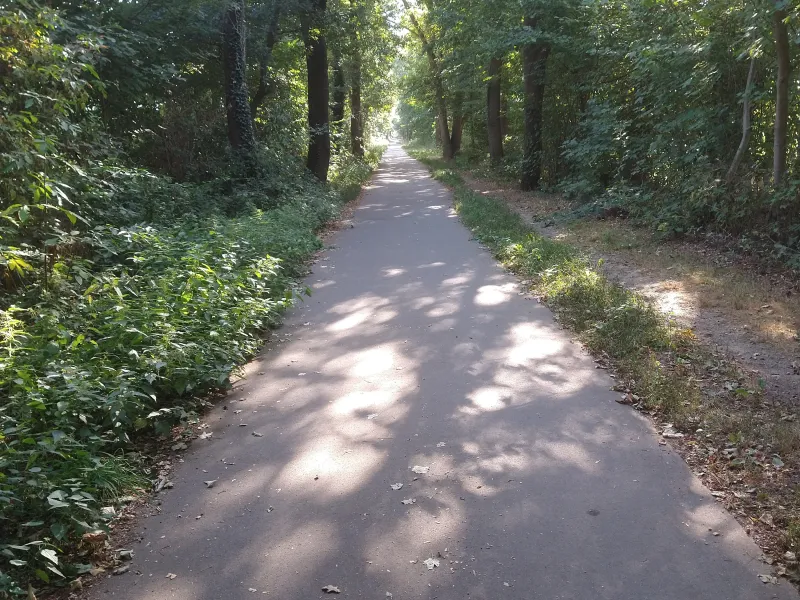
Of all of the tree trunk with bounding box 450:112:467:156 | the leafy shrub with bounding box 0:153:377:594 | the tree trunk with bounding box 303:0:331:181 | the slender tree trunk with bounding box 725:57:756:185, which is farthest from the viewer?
→ the tree trunk with bounding box 450:112:467:156

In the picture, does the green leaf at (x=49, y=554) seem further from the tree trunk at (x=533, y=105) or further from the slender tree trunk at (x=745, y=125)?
the tree trunk at (x=533, y=105)

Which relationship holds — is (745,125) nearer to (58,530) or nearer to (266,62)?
(58,530)

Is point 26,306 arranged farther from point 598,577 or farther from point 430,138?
point 430,138

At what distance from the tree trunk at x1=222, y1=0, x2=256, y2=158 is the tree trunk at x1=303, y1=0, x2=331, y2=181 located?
4560mm

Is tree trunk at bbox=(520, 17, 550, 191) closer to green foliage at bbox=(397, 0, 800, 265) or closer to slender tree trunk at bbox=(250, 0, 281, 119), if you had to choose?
green foliage at bbox=(397, 0, 800, 265)

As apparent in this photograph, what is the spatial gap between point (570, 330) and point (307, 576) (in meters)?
4.64

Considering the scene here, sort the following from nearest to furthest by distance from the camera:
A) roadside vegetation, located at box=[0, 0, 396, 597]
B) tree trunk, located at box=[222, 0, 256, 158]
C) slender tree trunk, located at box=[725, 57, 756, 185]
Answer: roadside vegetation, located at box=[0, 0, 396, 597], slender tree trunk, located at box=[725, 57, 756, 185], tree trunk, located at box=[222, 0, 256, 158]

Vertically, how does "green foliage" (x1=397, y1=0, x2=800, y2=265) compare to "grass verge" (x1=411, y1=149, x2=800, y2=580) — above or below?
above

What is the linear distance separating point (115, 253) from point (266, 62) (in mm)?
12451

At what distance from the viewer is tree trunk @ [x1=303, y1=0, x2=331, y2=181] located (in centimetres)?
1894

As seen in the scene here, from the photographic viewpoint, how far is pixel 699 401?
5.00 metres

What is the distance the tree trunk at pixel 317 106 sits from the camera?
18938 mm

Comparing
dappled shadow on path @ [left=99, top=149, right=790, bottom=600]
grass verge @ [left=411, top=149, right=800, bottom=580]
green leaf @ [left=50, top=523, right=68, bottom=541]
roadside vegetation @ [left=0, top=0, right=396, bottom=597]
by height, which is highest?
roadside vegetation @ [left=0, top=0, right=396, bottom=597]

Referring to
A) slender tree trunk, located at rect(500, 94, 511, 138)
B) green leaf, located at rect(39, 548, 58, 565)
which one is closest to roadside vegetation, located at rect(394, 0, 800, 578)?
green leaf, located at rect(39, 548, 58, 565)
